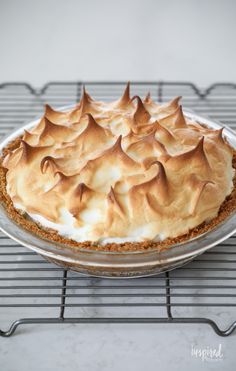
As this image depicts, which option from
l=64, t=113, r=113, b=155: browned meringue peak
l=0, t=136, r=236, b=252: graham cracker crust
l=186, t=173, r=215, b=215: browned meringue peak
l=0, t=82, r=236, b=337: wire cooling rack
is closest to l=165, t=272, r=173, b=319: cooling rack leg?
l=0, t=82, r=236, b=337: wire cooling rack

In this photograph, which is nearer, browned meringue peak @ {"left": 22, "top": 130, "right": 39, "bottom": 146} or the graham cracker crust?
the graham cracker crust

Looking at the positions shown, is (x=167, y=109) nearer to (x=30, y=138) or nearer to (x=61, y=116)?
(x=61, y=116)

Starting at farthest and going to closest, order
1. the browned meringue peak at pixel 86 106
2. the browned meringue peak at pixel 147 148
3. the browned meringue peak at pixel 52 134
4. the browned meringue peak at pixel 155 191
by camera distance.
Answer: the browned meringue peak at pixel 86 106, the browned meringue peak at pixel 52 134, the browned meringue peak at pixel 147 148, the browned meringue peak at pixel 155 191

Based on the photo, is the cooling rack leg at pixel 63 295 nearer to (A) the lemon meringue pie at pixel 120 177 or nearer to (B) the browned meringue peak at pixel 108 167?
(A) the lemon meringue pie at pixel 120 177

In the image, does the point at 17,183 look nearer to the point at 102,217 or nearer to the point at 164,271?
the point at 102,217

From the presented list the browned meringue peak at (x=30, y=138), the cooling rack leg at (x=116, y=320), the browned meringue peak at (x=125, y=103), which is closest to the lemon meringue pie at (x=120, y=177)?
the browned meringue peak at (x=30, y=138)

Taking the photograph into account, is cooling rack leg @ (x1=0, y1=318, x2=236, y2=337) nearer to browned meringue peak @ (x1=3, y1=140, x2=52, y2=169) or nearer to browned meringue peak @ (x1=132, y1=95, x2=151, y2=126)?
browned meringue peak @ (x1=3, y1=140, x2=52, y2=169)
